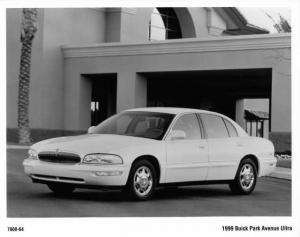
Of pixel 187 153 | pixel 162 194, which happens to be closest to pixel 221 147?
pixel 187 153

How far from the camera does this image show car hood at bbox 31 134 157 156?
978 centimetres

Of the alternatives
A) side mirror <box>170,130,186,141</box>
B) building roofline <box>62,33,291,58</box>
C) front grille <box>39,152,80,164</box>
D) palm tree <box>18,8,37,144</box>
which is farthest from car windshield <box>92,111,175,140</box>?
palm tree <box>18,8,37,144</box>

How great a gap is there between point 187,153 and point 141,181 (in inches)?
36.4

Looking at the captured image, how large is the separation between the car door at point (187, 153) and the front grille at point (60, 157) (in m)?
1.38

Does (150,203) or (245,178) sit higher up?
(245,178)

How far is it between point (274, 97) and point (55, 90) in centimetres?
769

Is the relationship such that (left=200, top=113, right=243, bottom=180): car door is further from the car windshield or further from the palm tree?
the palm tree

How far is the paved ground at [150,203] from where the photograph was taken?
9188 mm

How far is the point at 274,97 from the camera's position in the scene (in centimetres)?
2206

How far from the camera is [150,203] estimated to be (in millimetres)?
A: 10102

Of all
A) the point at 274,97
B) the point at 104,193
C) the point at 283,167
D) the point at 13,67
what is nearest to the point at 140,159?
the point at 104,193

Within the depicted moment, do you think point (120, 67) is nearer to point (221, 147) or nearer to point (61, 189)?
point (221, 147)
